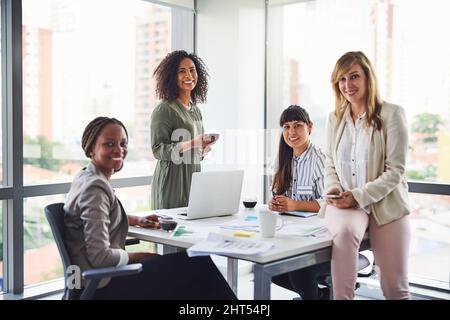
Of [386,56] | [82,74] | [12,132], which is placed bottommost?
[12,132]

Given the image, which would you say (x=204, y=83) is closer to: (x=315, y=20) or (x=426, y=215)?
(x=315, y=20)

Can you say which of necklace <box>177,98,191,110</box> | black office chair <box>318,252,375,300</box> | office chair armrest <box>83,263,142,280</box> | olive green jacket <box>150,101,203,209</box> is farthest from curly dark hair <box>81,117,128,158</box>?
black office chair <box>318,252,375,300</box>

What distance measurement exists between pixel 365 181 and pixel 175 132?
1277mm

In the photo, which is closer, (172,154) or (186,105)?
(172,154)

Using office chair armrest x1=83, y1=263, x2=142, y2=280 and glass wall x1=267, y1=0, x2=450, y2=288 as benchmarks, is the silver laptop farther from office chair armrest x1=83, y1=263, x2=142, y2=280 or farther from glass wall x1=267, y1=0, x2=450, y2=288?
glass wall x1=267, y1=0, x2=450, y2=288

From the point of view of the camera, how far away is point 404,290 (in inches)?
95.4

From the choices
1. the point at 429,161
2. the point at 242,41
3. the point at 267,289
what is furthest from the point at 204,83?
the point at 267,289

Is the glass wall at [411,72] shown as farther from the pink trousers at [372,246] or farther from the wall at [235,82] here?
the pink trousers at [372,246]

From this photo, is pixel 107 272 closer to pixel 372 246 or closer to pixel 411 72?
pixel 372 246

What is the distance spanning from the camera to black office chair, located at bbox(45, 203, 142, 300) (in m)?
1.92

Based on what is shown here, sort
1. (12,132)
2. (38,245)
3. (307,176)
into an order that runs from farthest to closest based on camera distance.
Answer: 1. (38,245)
2. (12,132)
3. (307,176)

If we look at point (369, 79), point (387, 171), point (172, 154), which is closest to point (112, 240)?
point (172, 154)

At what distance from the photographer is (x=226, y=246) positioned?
210 centimetres
